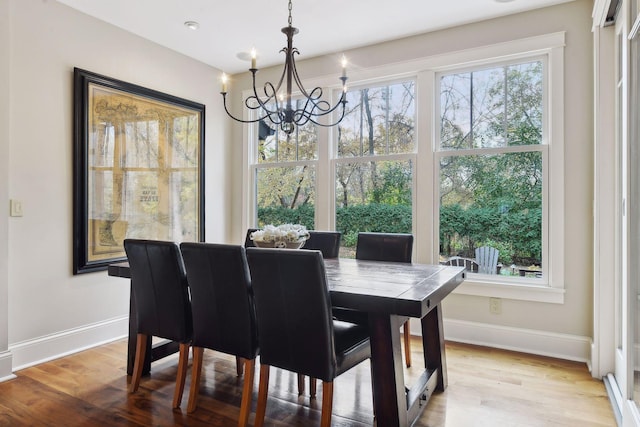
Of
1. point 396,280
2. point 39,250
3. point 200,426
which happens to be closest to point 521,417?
point 396,280

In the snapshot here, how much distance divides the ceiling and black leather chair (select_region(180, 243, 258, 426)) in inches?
83.2

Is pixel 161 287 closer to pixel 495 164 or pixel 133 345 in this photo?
pixel 133 345

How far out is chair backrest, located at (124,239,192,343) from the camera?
2.26 m

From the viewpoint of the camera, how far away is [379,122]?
398 centimetres

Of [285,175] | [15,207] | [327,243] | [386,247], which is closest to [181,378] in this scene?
[327,243]

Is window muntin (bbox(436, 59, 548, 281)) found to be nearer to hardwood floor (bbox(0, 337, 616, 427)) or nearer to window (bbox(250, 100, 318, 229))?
hardwood floor (bbox(0, 337, 616, 427))

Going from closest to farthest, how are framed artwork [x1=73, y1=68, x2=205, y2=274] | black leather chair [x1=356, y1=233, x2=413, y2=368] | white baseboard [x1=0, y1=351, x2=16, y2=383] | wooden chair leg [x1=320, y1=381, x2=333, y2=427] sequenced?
wooden chair leg [x1=320, y1=381, x2=333, y2=427] < white baseboard [x1=0, y1=351, x2=16, y2=383] < black leather chair [x1=356, y1=233, x2=413, y2=368] < framed artwork [x1=73, y1=68, x2=205, y2=274]

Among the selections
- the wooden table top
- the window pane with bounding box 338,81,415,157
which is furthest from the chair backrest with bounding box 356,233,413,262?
the window pane with bounding box 338,81,415,157

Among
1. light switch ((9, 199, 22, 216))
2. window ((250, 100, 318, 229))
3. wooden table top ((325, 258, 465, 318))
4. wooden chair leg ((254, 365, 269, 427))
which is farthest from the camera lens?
window ((250, 100, 318, 229))

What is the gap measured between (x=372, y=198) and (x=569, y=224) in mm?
1659

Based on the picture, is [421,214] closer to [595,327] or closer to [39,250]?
[595,327]

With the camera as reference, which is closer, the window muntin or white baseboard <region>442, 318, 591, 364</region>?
white baseboard <region>442, 318, 591, 364</region>

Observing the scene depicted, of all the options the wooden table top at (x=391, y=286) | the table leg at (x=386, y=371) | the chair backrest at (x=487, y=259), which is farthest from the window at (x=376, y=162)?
the table leg at (x=386, y=371)

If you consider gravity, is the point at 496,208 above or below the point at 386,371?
above
